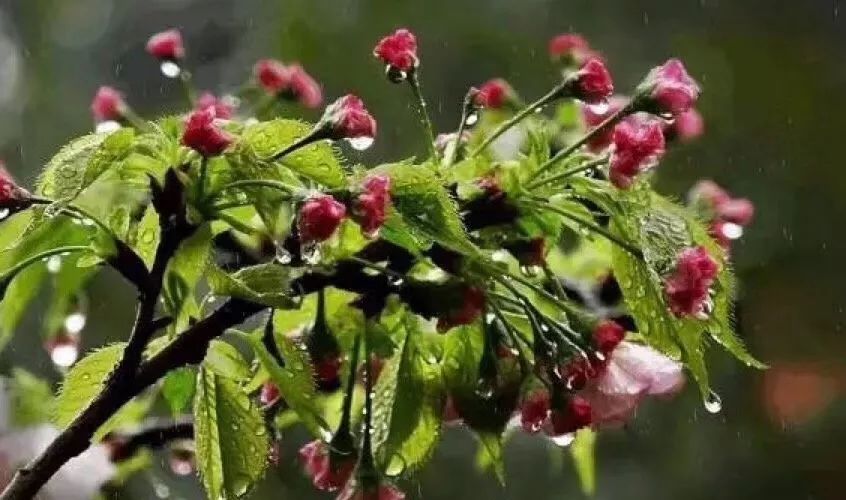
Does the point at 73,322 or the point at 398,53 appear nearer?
the point at 398,53

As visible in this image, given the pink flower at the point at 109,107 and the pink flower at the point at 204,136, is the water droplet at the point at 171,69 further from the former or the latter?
the pink flower at the point at 204,136

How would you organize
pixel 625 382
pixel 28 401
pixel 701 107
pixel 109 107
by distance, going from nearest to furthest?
pixel 625 382 < pixel 109 107 < pixel 28 401 < pixel 701 107

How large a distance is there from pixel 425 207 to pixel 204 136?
7 cm

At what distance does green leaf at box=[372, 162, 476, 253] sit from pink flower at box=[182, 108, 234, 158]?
51 millimetres

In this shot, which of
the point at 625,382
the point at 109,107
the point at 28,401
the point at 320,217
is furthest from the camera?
the point at 28,401

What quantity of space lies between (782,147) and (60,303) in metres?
0.84

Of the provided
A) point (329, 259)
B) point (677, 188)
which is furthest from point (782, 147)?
point (329, 259)

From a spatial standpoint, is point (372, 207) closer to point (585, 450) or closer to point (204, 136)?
point (204, 136)

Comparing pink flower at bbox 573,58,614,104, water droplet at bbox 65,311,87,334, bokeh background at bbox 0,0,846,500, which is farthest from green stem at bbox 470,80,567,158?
bokeh background at bbox 0,0,846,500

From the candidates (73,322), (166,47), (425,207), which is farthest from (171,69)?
(425,207)

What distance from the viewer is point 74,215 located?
406 mm

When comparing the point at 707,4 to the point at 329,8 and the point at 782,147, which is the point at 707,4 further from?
the point at 329,8

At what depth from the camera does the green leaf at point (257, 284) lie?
40 centimetres

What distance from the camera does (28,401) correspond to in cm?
76
